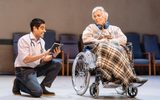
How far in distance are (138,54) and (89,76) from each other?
13.7 ft

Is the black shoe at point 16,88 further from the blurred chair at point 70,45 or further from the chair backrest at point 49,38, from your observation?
the chair backrest at point 49,38

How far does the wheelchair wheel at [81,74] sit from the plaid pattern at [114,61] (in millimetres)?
237

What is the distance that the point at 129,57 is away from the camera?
4238 mm

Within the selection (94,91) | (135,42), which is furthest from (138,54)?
(94,91)

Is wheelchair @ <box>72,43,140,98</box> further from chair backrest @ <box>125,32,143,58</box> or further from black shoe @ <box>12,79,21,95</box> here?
chair backrest @ <box>125,32,143,58</box>

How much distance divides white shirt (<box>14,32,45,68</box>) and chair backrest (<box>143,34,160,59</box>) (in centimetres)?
433

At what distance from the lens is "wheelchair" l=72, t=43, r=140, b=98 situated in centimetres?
411

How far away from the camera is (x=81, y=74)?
4.53 meters

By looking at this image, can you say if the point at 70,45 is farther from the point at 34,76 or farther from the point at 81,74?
the point at 34,76

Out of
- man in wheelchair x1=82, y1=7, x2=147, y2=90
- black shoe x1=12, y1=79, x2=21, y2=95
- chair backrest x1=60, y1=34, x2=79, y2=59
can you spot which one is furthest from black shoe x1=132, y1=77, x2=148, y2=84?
chair backrest x1=60, y1=34, x2=79, y2=59

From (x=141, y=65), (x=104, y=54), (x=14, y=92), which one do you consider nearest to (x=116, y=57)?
(x=104, y=54)

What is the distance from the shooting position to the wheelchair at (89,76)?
13.5 feet

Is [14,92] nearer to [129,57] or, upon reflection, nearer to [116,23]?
[129,57]

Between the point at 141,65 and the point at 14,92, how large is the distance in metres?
4.03
